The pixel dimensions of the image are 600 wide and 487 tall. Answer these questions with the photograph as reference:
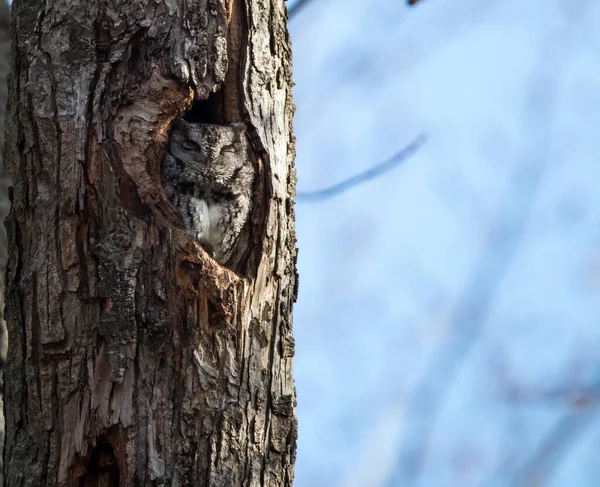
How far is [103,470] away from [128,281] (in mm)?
471

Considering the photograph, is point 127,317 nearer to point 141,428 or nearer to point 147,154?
Answer: point 141,428

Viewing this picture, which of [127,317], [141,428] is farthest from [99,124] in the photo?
[141,428]

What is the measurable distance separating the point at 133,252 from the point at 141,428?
43 centimetres

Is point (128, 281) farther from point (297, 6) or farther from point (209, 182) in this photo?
point (297, 6)

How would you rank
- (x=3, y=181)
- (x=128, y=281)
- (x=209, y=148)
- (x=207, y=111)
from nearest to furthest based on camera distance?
(x=128, y=281)
(x=209, y=148)
(x=207, y=111)
(x=3, y=181)

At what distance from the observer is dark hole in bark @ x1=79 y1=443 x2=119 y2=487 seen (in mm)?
1918

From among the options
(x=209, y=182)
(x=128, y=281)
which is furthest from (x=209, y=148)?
(x=128, y=281)

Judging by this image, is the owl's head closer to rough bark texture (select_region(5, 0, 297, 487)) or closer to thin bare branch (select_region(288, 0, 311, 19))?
rough bark texture (select_region(5, 0, 297, 487))

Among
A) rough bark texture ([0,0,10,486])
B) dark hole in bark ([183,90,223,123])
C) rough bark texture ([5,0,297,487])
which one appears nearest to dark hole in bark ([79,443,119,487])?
rough bark texture ([5,0,297,487])

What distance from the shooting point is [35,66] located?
6.71 ft

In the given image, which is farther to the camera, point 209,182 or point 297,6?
point 297,6

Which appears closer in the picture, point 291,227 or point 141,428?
point 141,428

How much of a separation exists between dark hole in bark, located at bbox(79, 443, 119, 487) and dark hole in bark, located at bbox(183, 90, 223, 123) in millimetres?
892

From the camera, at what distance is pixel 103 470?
1930 mm
